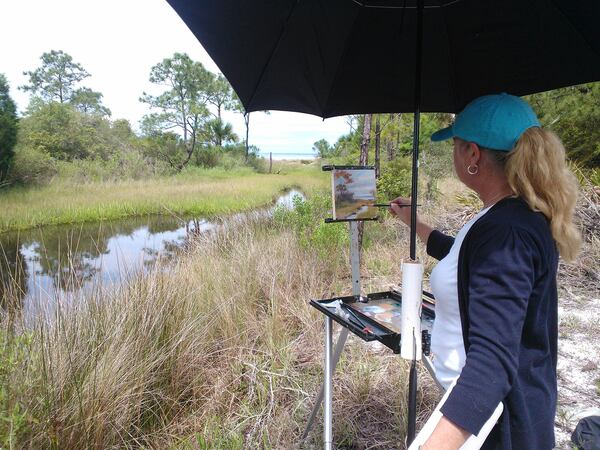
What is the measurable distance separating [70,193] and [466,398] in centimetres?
1510

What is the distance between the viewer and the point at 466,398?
0.73 m

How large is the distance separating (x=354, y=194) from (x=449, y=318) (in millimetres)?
833

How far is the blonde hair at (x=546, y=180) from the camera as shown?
0.83 m

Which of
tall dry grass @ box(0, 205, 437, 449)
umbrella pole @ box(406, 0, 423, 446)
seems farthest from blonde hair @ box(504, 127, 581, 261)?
tall dry grass @ box(0, 205, 437, 449)

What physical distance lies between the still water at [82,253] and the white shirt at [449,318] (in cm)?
216

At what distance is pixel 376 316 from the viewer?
1427mm

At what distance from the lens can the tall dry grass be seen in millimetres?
1785

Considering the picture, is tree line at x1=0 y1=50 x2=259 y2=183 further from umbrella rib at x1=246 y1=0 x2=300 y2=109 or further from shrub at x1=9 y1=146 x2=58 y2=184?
umbrella rib at x1=246 y1=0 x2=300 y2=109

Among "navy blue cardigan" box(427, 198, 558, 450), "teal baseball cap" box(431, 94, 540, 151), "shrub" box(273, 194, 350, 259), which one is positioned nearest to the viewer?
"navy blue cardigan" box(427, 198, 558, 450)

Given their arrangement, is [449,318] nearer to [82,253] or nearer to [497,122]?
[497,122]

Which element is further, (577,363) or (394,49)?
(577,363)

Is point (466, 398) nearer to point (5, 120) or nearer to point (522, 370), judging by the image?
point (522, 370)

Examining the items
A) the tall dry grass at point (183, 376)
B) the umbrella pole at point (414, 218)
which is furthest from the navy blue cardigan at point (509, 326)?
the tall dry grass at point (183, 376)

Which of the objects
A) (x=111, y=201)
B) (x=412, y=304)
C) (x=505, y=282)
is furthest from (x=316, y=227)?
(x=111, y=201)
